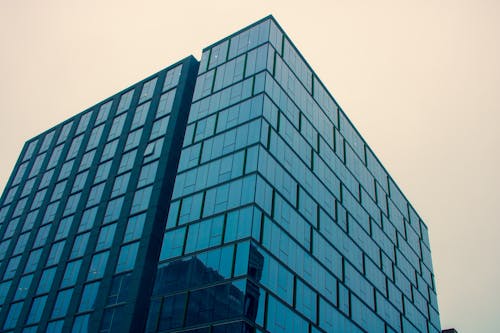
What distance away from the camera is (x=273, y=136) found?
48562 mm

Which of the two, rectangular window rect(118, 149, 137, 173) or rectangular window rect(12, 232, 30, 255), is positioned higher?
rectangular window rect(118, 149, 137, 173)

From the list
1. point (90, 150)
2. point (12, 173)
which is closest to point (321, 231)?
point (90, 150)

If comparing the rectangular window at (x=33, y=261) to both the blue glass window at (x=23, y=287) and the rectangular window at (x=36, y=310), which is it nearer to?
the blue glass window at (x=23, y=287)

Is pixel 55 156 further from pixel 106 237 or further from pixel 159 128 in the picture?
pixel 106 237

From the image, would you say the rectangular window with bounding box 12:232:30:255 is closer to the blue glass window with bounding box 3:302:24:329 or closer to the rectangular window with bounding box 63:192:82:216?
the rectangular window with bounding box 63:192:82:216

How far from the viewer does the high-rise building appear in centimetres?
4141

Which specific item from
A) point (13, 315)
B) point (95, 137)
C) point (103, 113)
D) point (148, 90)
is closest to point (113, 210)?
point (13, 315)

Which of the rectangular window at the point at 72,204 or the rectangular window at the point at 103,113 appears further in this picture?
the rectangular window at the point at 103,113

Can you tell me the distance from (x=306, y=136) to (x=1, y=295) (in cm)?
3980

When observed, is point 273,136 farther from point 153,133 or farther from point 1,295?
point 1,295

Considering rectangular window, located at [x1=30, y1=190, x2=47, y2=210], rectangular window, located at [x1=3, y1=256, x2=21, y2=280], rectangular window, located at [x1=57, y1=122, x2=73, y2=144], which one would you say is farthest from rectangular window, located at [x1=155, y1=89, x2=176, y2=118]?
rectangular window, located at [x1=3, y1=256, x2=21, y2=280]

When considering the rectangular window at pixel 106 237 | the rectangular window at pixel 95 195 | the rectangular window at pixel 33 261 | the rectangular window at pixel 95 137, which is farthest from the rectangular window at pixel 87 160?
the rectangular window at pixel 106 237

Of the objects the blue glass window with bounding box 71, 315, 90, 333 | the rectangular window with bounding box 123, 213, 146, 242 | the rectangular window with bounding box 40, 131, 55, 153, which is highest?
the rectangular window with bounding box 40, 131, 55, 153

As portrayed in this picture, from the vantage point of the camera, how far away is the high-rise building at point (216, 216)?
41.4 m
